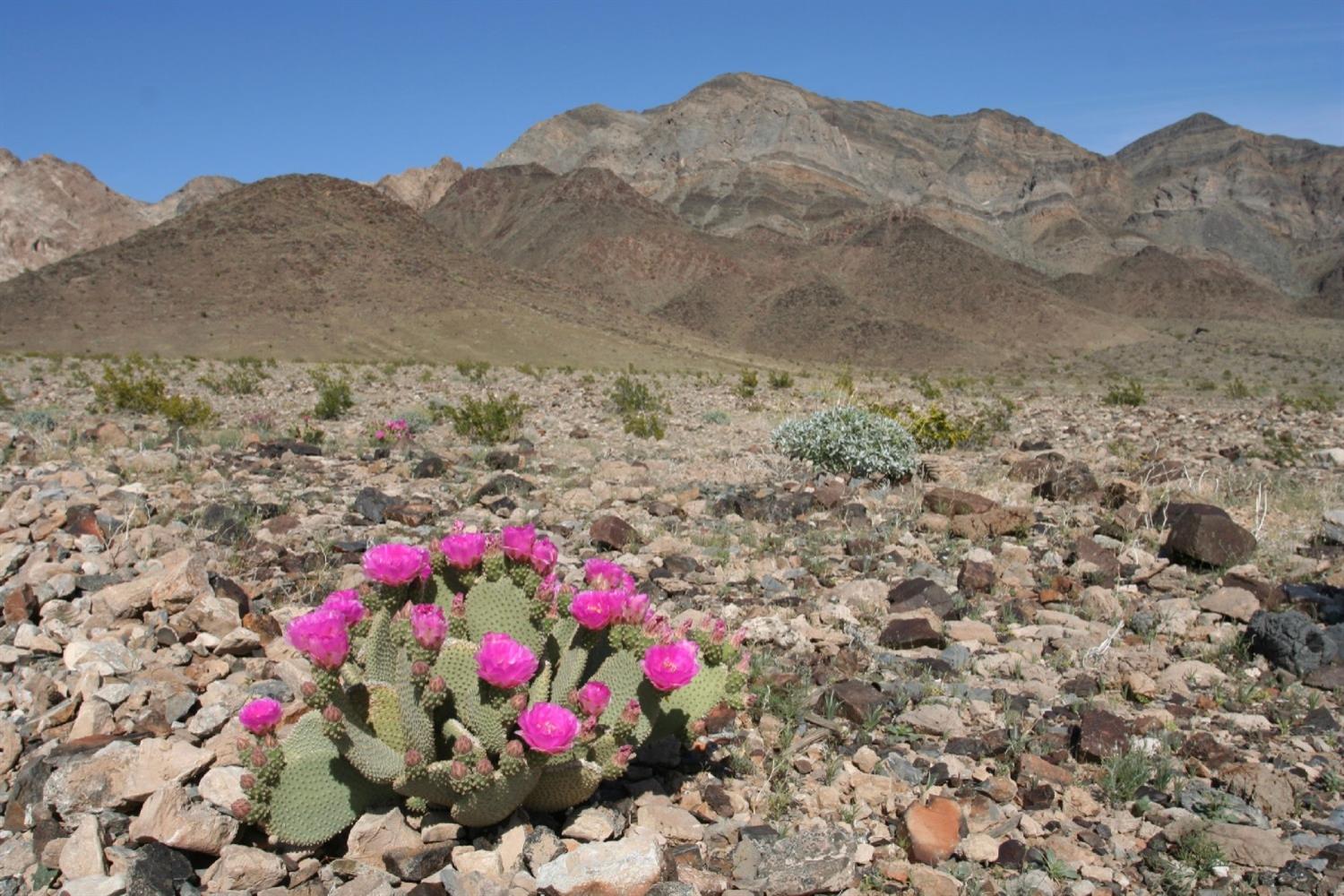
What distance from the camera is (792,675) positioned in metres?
4.20

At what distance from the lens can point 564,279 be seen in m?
69.1

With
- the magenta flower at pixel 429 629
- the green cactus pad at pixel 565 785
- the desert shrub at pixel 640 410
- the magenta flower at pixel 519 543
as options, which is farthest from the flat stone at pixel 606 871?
the desert shrub at pixel 640 410

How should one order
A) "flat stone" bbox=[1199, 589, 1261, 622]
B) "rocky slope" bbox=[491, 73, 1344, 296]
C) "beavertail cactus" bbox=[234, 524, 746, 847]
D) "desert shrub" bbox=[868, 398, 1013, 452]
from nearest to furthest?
"beavertail cactus" bbox=[234, 524, 746, 847] → "flat stone" bbox=[1199, 589, 1261, 622] → "desert shrub" bbox=[868, 398, 1013, 452] → "rocky slope" bbox=[491, 73, 1344, 296]

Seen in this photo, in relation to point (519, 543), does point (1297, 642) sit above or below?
below

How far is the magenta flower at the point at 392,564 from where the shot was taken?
293 centimetres

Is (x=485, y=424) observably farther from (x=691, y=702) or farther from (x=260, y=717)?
(x=260, y=717)

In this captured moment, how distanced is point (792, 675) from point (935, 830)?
4.15 feet

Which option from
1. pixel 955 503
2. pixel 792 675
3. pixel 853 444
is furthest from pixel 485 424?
pixel 792 675

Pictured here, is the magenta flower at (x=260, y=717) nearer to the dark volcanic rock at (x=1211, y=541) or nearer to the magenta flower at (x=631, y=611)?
the magenta flower at (x=631, y=611)

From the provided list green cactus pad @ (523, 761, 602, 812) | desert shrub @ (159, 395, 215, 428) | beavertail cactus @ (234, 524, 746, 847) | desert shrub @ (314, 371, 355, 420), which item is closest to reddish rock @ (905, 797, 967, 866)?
beavertail cactus @ (234, 524, 746, 847)

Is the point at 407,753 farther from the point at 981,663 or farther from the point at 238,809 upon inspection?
the point at 981,663

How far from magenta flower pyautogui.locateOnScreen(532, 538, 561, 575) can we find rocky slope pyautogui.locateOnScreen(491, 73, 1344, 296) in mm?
80803

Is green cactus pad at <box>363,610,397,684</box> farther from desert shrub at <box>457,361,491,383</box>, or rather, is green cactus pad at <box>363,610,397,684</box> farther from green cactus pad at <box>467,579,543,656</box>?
desert shrub at <box>457,361,491,383</box>

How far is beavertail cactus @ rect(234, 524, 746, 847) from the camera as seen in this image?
2.60 m
